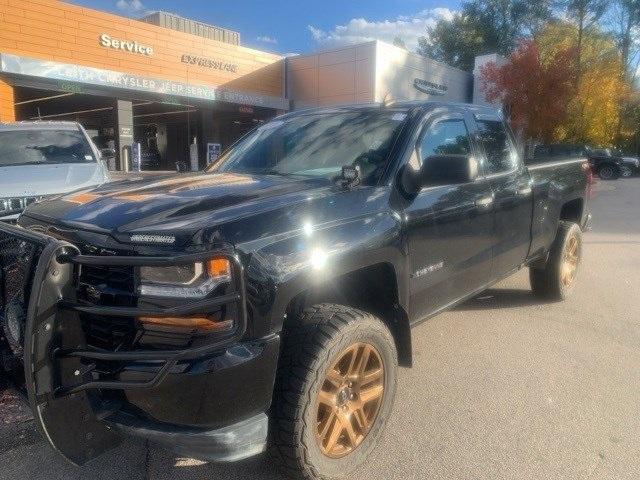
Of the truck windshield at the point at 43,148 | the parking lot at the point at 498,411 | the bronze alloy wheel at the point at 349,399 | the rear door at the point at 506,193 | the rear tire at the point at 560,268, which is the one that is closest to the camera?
the bronze alloy wheel at the point at 349,399

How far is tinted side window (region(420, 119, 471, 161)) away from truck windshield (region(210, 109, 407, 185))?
21 cm

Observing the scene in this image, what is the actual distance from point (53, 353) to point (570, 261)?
492cm

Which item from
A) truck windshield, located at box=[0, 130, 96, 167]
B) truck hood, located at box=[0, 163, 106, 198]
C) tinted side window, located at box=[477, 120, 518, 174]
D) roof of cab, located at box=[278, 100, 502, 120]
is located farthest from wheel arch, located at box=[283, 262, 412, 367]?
truck windshield, located at box=[0, 130, 96, 167]

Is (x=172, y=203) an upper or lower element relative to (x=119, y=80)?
lower

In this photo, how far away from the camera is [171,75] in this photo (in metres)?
16.9

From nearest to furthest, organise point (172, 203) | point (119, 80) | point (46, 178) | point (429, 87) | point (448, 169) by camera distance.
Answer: point (172, 203) < point (448, 169) < point (46, 178) < point (119, 80) < point (429, 87)

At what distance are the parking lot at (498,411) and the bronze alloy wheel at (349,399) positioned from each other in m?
0.22

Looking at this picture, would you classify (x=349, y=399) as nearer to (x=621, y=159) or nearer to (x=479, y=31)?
(x=621, y=159)

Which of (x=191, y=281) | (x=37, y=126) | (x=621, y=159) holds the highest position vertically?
(x=621, y=159)

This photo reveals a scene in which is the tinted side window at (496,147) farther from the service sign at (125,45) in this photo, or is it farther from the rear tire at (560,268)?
the service sign at (125,45)

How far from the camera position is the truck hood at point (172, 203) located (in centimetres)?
205

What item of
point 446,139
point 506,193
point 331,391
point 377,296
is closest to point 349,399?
point 331,391

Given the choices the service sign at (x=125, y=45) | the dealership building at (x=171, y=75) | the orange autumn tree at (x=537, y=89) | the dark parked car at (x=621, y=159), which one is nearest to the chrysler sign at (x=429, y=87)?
the dealership building at (x=171, y=75)

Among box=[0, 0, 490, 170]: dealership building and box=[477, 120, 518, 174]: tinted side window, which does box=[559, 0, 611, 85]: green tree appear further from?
box=[477, 120, 518, 174]: tinted side window
